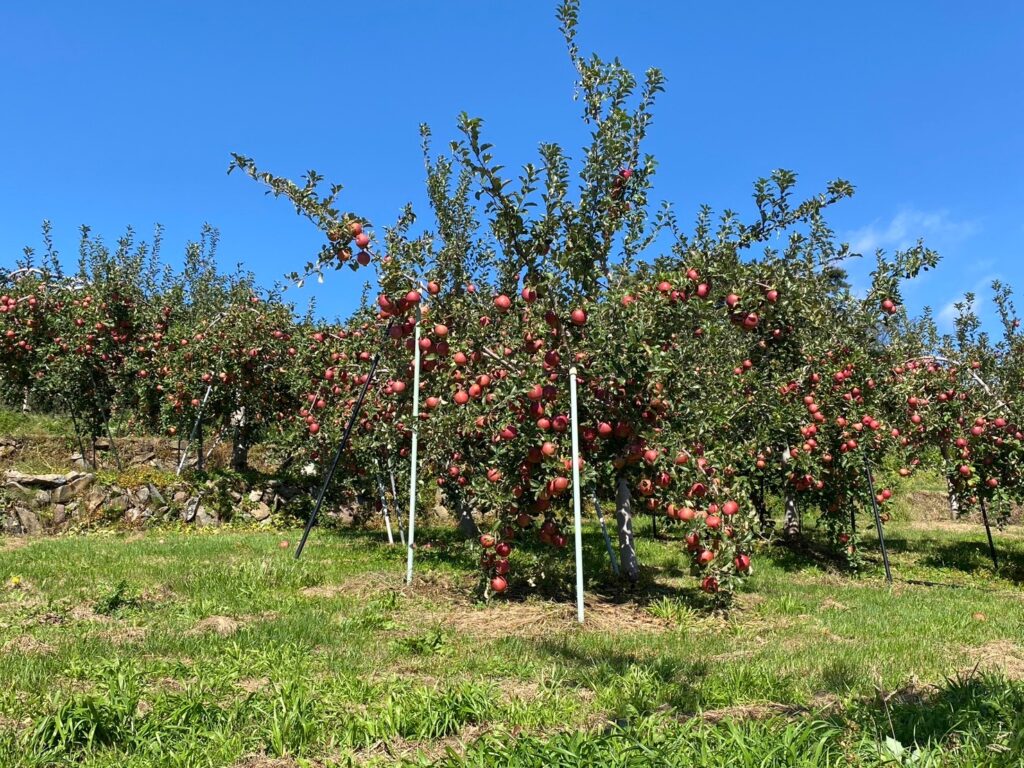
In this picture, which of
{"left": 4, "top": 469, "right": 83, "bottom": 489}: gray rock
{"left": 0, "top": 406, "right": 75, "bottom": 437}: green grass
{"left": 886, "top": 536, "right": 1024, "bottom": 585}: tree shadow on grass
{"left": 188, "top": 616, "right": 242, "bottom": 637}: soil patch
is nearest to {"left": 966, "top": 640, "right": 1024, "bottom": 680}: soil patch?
{"left": 188, "top": 616, "right": 242, "bottom": 637}: soil patch

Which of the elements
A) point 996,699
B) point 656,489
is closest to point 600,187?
point 656,489

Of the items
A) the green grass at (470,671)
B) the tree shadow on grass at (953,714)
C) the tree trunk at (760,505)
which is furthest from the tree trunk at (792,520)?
the tree shadow on grass at (953,714)

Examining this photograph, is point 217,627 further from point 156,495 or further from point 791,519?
point 791,519

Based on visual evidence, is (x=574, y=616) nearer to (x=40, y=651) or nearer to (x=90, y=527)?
(x=40, y=651)

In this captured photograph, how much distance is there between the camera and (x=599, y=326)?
580 centimetres

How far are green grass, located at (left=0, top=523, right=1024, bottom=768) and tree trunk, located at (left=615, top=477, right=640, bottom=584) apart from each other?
0.22 m

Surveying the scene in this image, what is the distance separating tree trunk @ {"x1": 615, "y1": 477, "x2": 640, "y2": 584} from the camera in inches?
266

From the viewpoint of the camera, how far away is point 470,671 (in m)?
4.05

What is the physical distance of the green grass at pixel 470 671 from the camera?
9.20 ft

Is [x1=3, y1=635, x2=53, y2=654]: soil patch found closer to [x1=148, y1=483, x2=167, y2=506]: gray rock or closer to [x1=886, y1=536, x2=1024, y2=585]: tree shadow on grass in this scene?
[x1=148, y1=483, x2=167, y2=506]: gray rock

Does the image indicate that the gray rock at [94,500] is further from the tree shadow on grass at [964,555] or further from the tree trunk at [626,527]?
the tree shadow on grass at [964,555]

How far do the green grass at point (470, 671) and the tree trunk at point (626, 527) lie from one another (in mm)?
224

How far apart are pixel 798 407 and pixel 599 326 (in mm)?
4382

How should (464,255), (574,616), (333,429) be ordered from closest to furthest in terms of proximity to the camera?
(574,616) < (464,255) < (333,429)
